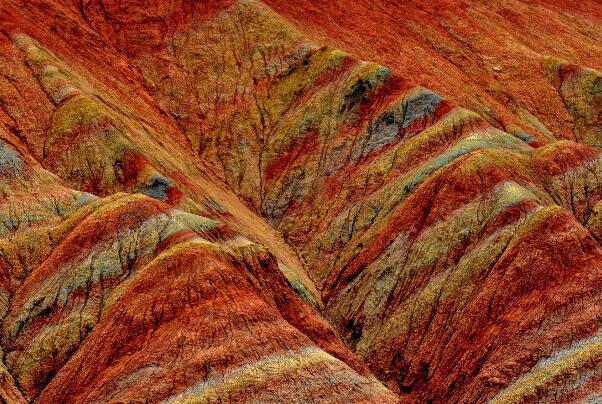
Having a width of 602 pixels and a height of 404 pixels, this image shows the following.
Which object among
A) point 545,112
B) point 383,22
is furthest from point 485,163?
point 383,22

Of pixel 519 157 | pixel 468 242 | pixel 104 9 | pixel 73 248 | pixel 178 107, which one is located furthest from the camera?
pixel 104 9

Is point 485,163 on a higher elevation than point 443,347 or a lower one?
higher

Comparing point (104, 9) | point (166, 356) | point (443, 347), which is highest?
point (104, 9)

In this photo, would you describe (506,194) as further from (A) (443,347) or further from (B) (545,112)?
(B) (545,112)

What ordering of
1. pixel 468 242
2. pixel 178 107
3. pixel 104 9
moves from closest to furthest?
pixel 468 242, pixel 178 107, pixel 104 9

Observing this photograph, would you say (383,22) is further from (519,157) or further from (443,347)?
(443,347)

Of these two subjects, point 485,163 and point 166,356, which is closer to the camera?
point 166,356
